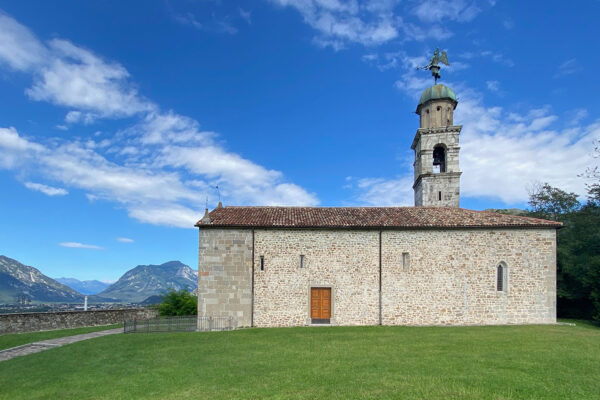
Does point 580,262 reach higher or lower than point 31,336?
higher

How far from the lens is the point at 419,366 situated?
9.31m

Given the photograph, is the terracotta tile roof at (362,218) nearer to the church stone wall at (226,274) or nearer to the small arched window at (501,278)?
the church stone wall at (226,274)

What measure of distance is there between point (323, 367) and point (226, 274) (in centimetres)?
1020

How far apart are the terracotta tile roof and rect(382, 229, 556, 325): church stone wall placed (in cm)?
53

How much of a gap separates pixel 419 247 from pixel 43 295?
656ft

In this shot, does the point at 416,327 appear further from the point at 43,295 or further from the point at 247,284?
the point at 43,295

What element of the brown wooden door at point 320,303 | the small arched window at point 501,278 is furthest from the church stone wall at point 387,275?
the brown wooden door at point 320,303

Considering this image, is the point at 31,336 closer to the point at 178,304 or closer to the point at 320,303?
the point at 178,304

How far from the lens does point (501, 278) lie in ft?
59.7

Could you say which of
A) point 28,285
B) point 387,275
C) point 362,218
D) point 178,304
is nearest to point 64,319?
point 178,304

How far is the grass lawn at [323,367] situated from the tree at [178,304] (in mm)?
8099

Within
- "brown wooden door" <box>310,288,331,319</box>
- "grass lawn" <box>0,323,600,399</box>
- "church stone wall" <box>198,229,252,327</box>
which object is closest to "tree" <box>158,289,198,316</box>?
"church stone wall" <box>198,229,252,327</box>

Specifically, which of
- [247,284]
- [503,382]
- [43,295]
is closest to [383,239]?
[247,284]

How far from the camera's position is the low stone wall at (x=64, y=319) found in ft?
63.5
